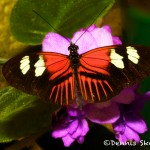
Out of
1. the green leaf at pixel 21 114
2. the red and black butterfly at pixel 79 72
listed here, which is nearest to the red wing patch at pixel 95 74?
the red and black butterfly at pixel 79 72

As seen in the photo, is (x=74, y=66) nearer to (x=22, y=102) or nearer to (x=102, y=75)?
(x=102, y=75)

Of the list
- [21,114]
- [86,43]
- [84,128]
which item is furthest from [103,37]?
[21,114]

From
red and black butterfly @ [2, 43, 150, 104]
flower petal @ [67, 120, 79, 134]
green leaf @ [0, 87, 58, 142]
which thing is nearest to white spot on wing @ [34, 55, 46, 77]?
red and black butterfly @ [2, 43, 150, 104]

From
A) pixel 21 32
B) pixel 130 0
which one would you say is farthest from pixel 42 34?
pixel 130 0

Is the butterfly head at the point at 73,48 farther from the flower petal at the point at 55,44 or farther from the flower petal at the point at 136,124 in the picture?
the flower petal at the point at 136,124

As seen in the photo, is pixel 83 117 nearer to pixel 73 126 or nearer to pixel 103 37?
pixel 73 126

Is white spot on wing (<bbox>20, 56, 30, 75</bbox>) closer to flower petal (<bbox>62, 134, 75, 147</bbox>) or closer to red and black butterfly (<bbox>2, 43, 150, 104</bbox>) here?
red and black butterfly (<bbox>2, 43, 150, 104</bbox>)
